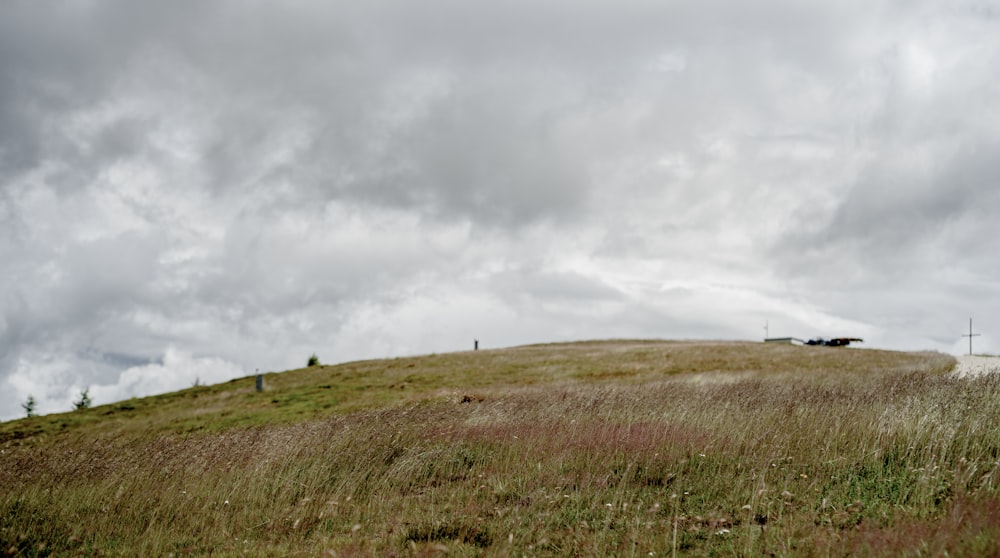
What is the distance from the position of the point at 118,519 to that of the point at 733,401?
11496mm

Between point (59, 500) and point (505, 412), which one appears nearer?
point (59, 500)

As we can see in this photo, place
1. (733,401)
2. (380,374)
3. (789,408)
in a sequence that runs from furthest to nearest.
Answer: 1. (380,374)
2. (733,401)
3. (789,408)

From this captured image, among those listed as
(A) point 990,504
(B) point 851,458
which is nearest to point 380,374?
(B) point 851,458

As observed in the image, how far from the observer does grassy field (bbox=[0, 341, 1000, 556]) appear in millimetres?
6258

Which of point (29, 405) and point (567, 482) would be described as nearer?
point (567, 482)

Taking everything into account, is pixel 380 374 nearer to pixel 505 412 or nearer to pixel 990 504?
pixel 505 412

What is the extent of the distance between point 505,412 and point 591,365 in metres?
25.3

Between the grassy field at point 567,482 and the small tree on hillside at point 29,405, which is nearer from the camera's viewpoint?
the grassy field at point 567,482

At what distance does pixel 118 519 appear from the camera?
8.34 metres

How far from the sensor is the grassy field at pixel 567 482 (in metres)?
6.26

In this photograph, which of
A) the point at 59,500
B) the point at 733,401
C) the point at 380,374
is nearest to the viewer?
the point at 59,500

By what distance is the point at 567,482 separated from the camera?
8.39 meters

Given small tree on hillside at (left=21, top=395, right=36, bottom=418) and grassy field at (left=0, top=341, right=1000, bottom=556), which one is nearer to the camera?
grassy field at (left=0, top=341, right=1000, bottom=556)

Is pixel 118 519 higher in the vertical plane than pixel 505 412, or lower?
lower
